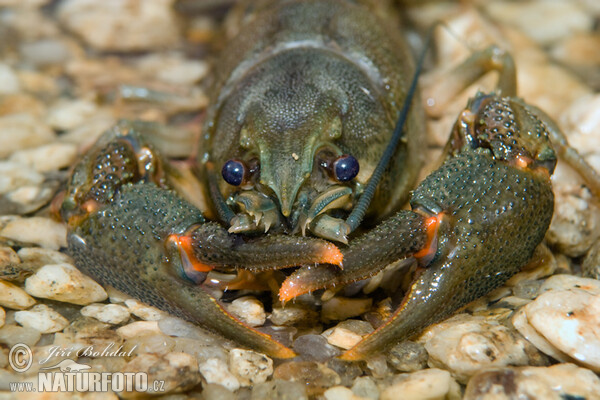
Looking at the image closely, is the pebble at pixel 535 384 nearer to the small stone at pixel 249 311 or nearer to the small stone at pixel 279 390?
the small stone at pixel 279 390

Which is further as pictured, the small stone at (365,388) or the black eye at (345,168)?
the black eye at (345,168)

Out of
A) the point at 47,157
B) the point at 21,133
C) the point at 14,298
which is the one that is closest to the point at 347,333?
the point at 14,298

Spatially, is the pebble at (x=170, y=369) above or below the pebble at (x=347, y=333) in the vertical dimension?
below

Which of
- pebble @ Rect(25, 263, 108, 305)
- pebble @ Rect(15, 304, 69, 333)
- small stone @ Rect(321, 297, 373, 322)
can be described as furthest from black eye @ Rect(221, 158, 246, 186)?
pebble @ Rect(15, 304, 69, 333)

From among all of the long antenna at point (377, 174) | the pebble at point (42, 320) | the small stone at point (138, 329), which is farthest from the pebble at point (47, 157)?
the long antenna at point (377, 174)

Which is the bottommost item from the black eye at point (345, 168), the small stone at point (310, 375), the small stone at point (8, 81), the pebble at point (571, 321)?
the small stone at point (310, 375)

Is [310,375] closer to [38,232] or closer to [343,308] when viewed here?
[343,308]

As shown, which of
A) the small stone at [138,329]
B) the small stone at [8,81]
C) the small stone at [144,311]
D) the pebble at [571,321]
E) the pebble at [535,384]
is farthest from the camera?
the small stone at [8,81]
